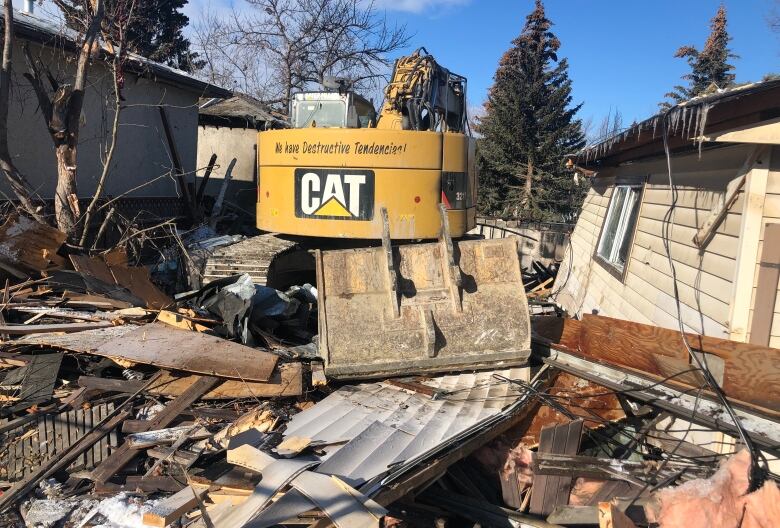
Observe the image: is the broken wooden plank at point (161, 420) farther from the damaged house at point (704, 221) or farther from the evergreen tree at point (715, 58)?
the evergreen tree at point (715, 58)

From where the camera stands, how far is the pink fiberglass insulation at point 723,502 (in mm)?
3201

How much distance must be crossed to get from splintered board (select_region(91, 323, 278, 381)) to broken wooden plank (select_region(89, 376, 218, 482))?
0.11 metres

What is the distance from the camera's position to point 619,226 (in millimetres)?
8367

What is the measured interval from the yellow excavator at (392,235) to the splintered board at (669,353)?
2.17ft

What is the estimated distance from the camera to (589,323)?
5332mm

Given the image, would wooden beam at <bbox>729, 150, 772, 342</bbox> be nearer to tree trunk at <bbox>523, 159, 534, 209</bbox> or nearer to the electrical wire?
the electrical wire

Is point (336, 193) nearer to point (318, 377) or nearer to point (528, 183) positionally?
point (318, 377)

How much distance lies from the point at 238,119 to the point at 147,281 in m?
10.9

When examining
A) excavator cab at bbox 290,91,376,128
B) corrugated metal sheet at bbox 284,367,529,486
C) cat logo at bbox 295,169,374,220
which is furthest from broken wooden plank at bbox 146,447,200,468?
excavator cab at bbox 290,91,376,128

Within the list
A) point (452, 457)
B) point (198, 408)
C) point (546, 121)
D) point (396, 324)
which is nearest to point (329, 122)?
point (396, 324)

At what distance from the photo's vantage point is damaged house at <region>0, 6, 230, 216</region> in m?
9.12

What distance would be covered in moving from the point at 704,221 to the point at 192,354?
473 centimetres

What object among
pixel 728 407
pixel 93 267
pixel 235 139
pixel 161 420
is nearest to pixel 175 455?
pixel 161 420

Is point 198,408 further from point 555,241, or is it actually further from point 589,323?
point 555,241
